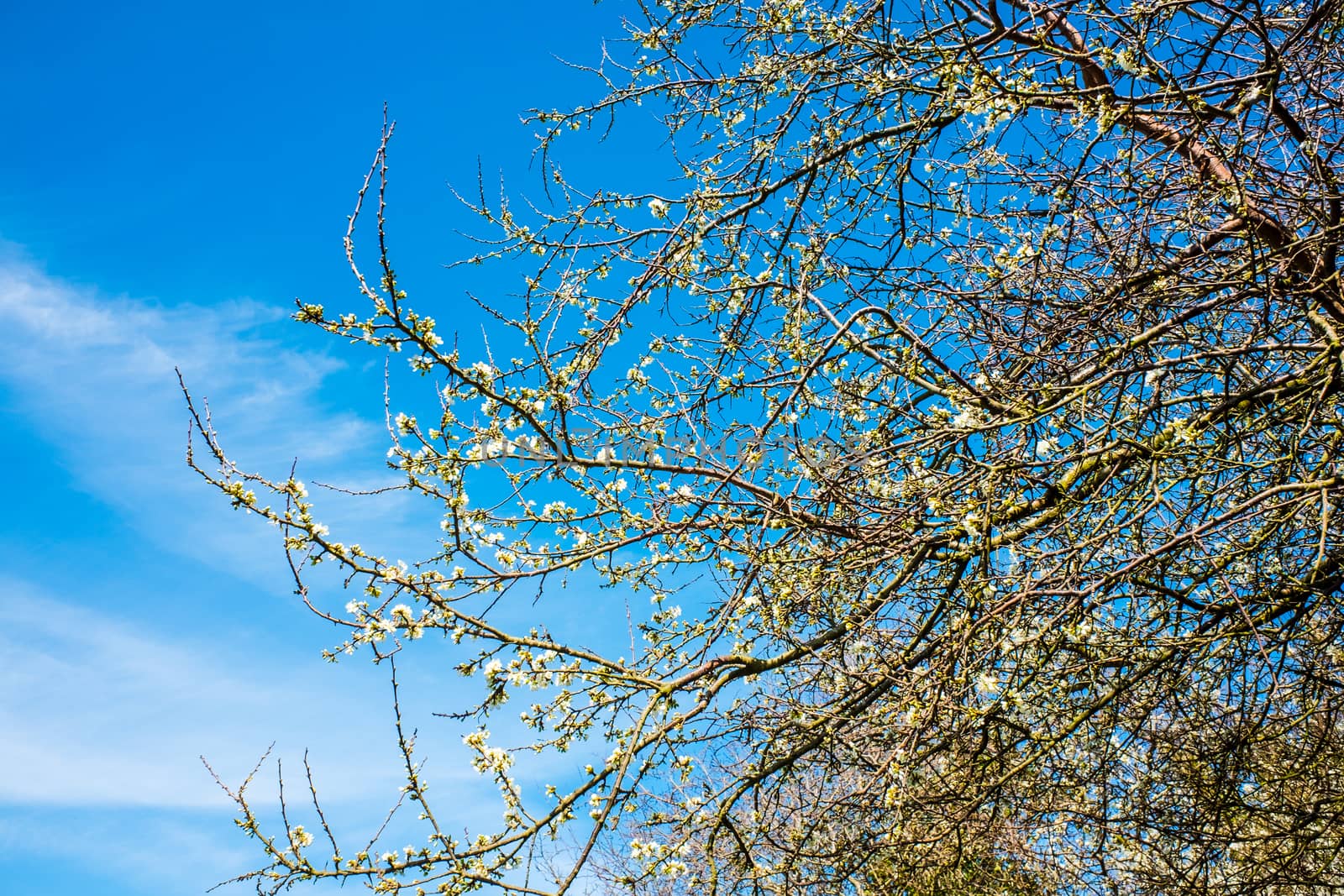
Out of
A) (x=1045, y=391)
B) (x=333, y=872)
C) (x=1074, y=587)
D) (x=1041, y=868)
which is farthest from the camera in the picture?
(x=1041, y=868)

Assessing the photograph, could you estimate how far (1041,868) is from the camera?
6836 millimetres

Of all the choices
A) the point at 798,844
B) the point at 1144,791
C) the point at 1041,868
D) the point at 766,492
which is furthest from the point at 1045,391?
the point at 1041,868

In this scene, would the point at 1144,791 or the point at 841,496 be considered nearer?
the point at 841,496

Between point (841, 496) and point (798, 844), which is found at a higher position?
point (841, 496)

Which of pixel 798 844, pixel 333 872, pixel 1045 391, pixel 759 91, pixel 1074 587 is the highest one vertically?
pixel 759 91

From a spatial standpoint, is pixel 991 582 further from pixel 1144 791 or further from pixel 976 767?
pixel 1144 791

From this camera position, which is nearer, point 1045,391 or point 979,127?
point 1045,391

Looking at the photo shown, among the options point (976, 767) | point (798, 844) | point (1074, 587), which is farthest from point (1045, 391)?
point (798, 844)

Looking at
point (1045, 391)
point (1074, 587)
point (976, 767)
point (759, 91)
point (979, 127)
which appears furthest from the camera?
point (759, 91)

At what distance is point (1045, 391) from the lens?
145 inches

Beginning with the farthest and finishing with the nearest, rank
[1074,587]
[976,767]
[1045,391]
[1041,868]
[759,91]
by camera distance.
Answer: [1041,868]
[759,91]
[976,767]
[1045,391]
[1074,587]

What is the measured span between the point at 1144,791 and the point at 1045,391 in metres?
2.15

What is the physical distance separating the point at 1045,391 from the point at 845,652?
1550mm

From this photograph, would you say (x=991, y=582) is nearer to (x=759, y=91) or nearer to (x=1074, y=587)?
(x=1074, y=587)
